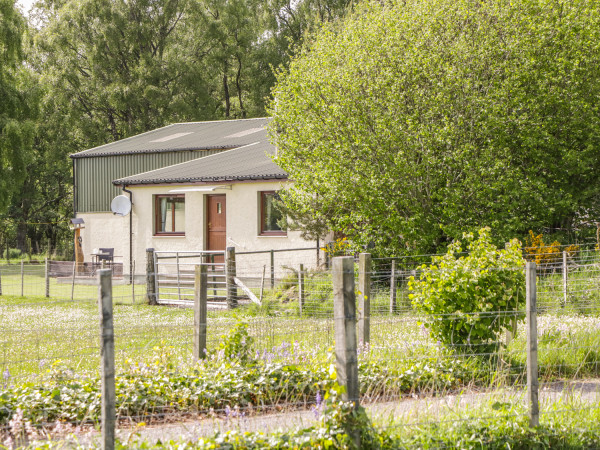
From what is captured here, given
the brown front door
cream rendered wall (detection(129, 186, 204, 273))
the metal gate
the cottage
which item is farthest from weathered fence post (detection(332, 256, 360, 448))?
cream rendered wall (detection(129, 186, 204, 273))

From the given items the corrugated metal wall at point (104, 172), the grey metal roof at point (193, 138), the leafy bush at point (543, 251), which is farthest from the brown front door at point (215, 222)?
the leafy bush at point (543, 251)

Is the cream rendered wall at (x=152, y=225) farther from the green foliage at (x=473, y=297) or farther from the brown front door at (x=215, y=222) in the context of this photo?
the green foliage at (x=473, y=297)

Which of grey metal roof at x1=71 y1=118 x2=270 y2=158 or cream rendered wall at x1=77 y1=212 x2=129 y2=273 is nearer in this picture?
cream rendered wall at x1=77 y1=212 x2=129 y2=273

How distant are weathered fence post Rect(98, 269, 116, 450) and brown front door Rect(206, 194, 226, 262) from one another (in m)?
20.4

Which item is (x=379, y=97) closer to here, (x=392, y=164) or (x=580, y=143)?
(x=392, y=164)

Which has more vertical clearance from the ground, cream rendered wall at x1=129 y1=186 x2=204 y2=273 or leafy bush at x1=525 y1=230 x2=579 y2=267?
cream rendered wall at x1=129 y1=186 x2=204 y2=273

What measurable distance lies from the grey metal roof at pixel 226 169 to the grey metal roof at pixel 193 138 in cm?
273

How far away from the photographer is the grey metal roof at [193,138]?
109 ft

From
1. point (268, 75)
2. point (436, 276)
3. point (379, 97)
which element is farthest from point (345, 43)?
point (268, 75)

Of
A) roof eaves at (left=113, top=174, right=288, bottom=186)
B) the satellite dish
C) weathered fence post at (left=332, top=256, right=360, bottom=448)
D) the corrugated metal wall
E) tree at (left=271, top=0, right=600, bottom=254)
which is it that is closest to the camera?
weathered fence post at (left=332, top=256, right=360, bottom=448)

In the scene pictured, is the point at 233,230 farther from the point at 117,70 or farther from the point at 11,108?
the point at 117,70

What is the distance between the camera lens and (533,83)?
1764 centimetres

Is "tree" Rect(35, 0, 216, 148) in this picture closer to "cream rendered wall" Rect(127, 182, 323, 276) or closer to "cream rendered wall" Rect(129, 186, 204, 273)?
"cream rendered wall" Rect(129, 186, 204, 273)

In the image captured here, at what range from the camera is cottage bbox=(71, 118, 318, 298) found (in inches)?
944
